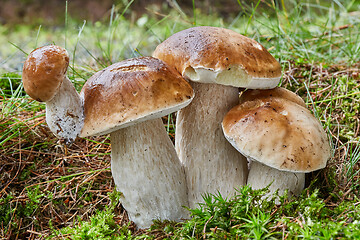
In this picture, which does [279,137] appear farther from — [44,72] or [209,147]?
[44,72]

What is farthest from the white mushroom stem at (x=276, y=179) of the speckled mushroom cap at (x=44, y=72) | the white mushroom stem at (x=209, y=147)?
the speckled mushroom cap at (x=44, y=72)

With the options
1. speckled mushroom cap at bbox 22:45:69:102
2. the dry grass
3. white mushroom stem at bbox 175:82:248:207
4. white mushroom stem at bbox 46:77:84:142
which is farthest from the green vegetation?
speckled mushroom cap at bbox 22:45:69:102

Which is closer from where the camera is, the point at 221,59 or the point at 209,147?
the point at 221,59

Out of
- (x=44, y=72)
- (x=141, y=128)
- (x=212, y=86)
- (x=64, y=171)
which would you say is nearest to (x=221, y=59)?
(x=212, y=86)

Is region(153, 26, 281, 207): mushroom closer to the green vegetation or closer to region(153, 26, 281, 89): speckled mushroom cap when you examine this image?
region(153, 26, 281, 89): speckled mushroom cap

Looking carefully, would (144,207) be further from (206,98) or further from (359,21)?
(359,21)

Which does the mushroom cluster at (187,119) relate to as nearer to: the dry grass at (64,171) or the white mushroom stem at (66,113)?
the white mushroom stem at (66,113)

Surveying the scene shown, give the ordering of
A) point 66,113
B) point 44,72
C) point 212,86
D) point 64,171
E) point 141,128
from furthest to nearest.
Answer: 1. point 64,171
2. point 212,86
3. point 141,128
4. point 66,113
5. point 44,72
